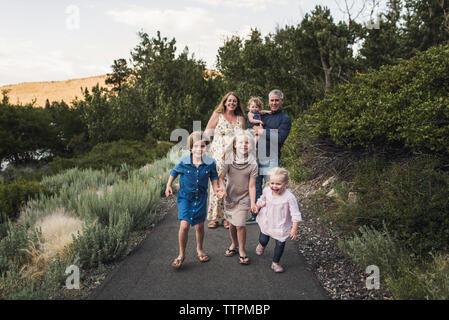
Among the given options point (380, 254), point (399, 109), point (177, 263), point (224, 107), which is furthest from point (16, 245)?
point (399, 109)

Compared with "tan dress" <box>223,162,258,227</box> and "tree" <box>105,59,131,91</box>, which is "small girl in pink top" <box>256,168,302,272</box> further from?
"tree" <box>105,59,131,91</box>

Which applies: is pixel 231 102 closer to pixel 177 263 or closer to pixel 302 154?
pixel 177 263

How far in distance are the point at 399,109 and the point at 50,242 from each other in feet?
17.7

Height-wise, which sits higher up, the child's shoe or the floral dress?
the floral dress

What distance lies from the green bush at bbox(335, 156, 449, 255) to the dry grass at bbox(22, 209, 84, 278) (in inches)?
143

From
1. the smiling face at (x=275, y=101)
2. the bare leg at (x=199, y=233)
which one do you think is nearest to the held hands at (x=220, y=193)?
the bare leg at (x=199, y=233)

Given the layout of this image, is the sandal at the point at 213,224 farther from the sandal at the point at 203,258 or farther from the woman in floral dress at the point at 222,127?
the sandal at the point at 203,258

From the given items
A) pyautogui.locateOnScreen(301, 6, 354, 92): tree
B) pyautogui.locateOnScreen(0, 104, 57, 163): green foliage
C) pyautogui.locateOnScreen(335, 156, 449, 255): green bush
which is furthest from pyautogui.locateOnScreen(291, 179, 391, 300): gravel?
pyautogui.locateOnScreen(0, 104, 57, 163): green foliage

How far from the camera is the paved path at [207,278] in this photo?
2868 mm

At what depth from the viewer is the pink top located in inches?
132

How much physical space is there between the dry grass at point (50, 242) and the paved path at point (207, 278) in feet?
2.54

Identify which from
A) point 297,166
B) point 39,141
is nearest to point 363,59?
point 297,166

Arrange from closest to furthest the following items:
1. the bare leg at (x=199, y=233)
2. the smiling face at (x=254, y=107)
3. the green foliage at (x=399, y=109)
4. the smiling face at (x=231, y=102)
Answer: the bare leg at (x=199, y=233), the green foliage at (x=399, y=109), the smiling face at (x=231, y=102), the smiling face at (x=254, y=107)

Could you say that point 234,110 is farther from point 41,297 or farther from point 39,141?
point 39,141
